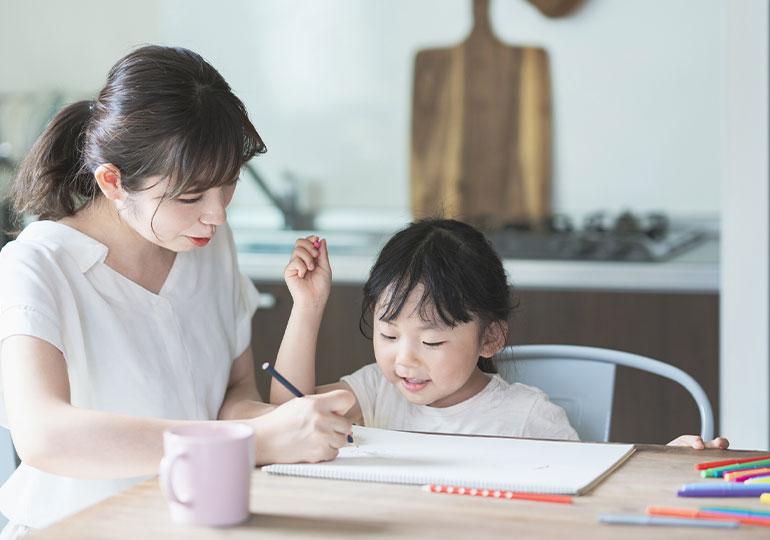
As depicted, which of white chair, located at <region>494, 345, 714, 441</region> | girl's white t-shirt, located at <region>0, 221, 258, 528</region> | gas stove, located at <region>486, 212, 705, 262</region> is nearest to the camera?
girl's white t-shirt, located at <region>0, 221, 258, 528</region>

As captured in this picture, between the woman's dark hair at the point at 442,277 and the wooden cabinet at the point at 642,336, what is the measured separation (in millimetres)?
864

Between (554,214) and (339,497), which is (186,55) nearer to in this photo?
(339,497)

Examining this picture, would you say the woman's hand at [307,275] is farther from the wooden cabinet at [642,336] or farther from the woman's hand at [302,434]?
the wooden cabinet at [642,336]

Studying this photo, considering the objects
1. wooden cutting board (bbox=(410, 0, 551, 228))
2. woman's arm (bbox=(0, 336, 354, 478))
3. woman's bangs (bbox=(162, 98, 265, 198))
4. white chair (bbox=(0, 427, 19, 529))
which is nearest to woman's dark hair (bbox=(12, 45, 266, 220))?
woman's bangs (bbox=(162, 98, 265, 198))

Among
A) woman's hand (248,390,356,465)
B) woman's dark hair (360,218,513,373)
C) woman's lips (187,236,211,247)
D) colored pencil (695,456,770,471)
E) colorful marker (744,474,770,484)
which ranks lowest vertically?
colored pencil (695,456,770,471)

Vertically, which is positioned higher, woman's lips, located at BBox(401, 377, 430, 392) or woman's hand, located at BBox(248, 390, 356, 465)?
woman's hand, located at BBox(248, 390, 356, 465)

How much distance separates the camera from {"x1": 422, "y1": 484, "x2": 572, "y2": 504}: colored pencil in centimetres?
84

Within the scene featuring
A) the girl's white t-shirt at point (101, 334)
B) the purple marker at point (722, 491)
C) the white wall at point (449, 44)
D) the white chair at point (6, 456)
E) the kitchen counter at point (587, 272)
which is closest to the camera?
the purple marker at point (722, 491)

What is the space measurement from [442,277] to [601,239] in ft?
4.35

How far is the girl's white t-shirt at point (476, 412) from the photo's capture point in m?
1.31

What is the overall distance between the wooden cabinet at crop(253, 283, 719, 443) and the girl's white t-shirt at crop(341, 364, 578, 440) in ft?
2.87

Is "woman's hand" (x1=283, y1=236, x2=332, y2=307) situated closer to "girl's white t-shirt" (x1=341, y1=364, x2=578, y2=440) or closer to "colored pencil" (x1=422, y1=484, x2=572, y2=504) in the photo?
"girl's white t-shirt" (x1=341, y1=364, x2=578, y2=440)

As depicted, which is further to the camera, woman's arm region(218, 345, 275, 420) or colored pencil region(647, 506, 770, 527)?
woman's arm region(218, 345, 275, 420)

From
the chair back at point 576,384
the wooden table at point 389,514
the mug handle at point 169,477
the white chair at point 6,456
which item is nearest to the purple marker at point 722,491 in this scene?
the wooden table at point 389,514
